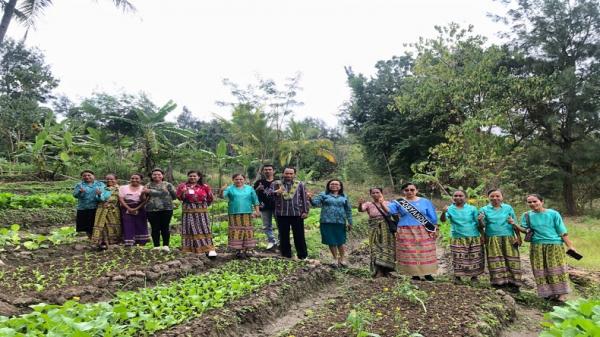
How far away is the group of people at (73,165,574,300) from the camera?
19.8 feet

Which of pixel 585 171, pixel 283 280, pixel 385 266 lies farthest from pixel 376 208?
pixel 585 171

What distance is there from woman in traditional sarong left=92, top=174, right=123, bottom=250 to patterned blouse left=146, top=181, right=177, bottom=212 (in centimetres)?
61

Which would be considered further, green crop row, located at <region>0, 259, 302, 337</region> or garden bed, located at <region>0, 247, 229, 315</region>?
garden bed, located at <region>0, 247, 229, 315</region>

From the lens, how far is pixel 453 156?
1689 centimetres

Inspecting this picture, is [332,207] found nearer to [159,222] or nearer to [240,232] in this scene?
[240,232]

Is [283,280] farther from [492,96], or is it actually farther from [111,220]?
[492,96]

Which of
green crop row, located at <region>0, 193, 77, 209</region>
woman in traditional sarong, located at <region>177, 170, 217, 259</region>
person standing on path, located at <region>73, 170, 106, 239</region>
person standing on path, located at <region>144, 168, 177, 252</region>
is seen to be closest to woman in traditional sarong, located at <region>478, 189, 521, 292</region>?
woman in traditional sarong, located at <region>177, 170, 217, 259</region>

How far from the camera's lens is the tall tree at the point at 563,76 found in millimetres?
16203

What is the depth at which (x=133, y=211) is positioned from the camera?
7.17 meters

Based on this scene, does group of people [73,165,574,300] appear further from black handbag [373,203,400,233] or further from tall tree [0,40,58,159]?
tall tree [0,40,58,159]

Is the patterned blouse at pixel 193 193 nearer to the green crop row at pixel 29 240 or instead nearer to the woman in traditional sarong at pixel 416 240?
the green crop row at pixel 29 240

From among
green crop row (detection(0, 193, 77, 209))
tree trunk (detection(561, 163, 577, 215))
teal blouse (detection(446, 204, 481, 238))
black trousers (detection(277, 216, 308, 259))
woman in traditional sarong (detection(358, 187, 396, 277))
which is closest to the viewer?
teal blouse (detection(446, 204, 481, 238))

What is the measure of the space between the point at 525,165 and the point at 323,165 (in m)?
14.9

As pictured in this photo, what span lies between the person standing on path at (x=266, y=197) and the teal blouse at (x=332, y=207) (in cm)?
100
